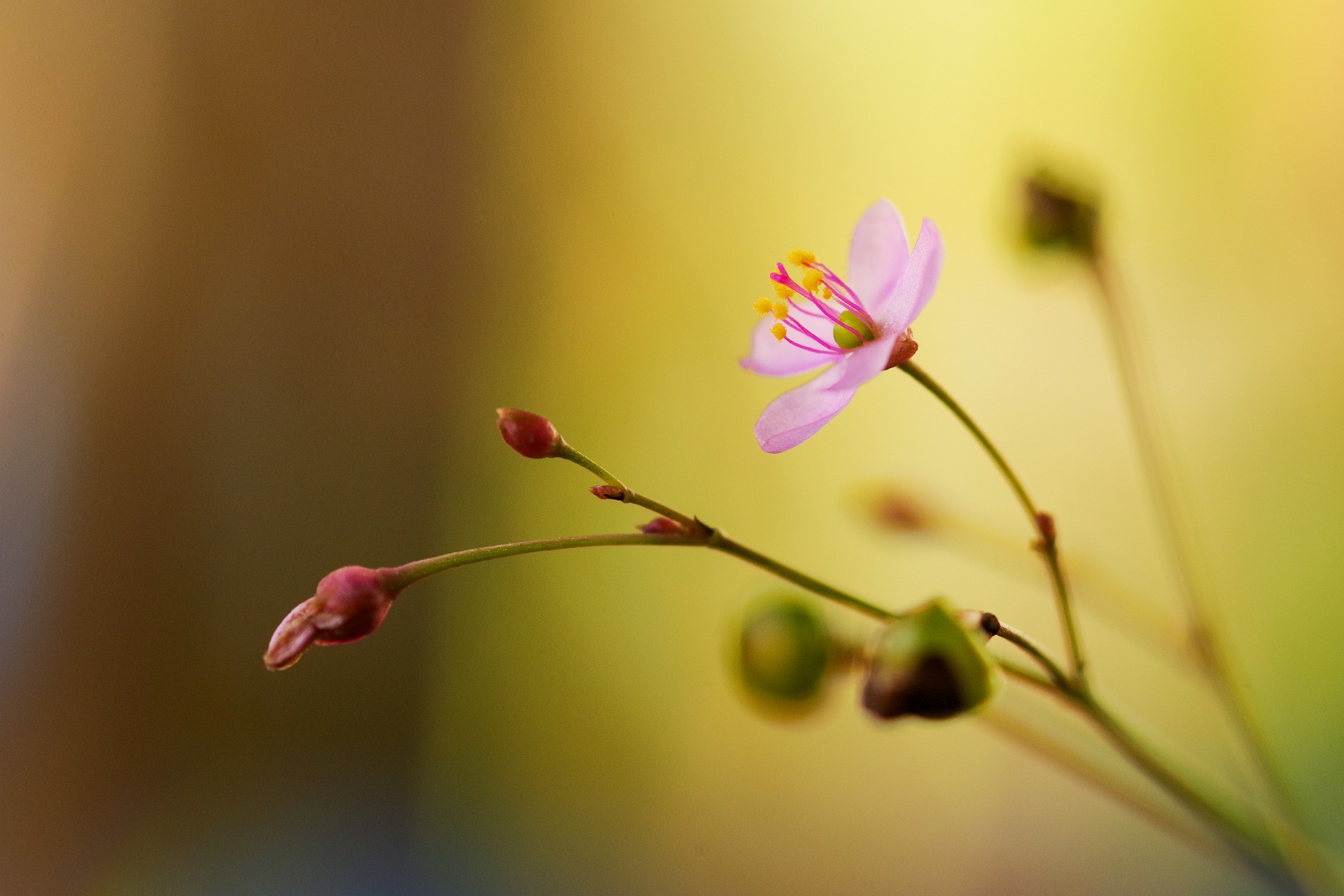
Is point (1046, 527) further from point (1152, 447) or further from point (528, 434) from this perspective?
point (1152, 447)

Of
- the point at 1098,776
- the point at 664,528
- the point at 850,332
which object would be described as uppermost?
the point at 850,332

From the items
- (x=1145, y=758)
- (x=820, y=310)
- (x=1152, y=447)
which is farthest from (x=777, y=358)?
(x=1152, y=447)

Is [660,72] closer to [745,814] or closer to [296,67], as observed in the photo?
[296,67]

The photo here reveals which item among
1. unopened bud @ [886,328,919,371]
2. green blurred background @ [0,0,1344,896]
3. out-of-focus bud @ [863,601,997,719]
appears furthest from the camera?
green blurred background @ [0,0,1344,896]

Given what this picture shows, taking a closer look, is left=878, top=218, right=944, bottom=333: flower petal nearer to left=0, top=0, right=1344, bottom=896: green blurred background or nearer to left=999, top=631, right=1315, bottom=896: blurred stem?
left=999, top=631, right=1315, bottom=896: blurred stem

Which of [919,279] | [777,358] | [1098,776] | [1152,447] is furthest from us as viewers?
[1152,447]

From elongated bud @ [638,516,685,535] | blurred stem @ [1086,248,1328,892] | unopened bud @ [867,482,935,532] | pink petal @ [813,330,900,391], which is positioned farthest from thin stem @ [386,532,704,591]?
blurred stem @ [1086,248,1328,892]
